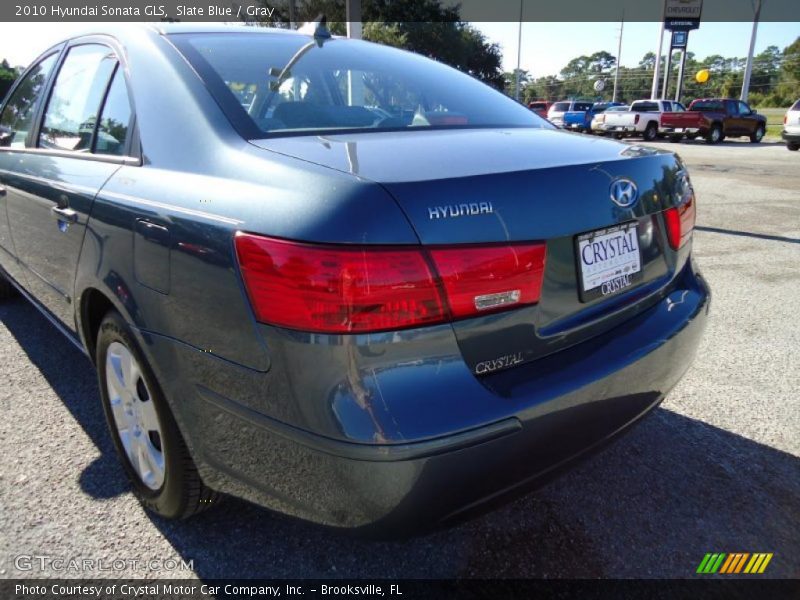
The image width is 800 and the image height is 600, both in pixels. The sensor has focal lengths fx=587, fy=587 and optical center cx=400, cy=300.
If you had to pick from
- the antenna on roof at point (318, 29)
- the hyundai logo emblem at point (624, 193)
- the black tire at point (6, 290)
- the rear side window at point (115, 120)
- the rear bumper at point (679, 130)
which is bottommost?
the black tire at point (6, 290)

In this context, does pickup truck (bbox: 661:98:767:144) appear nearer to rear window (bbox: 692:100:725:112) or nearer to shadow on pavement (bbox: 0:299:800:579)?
rear window (bbox: 692:100:725:112)

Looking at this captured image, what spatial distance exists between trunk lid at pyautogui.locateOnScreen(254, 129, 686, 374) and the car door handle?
101cm

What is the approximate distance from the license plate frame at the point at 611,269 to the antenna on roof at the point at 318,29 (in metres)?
1.66

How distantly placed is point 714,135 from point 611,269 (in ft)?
92.3

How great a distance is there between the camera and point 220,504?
2275 millimetres

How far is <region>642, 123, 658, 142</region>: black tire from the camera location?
26609 mm

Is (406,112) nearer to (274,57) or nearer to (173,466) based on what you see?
(274,57)

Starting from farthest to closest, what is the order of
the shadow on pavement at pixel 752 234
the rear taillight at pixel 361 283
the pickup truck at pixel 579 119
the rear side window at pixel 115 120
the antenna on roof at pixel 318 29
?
the pickup truck at pixel 579 119, the shadow on pavement at pixel 752 234, the antenna on roof at pixel 318 29, the rear side window at pixel 115 120, the rear taillight at pixel 361 283

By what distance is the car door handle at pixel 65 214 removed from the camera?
2221 mm

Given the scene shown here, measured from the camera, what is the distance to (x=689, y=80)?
76.8 meters

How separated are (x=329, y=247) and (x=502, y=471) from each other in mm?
717

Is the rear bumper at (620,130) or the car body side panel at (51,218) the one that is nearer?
the car body side panel at (51,218)

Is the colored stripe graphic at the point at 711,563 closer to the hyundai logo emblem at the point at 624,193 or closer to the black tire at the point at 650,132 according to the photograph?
the hyundai logo emblem at the point at 624,193

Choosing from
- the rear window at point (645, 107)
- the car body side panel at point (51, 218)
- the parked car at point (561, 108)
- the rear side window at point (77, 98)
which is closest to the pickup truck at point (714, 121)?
the rear window at point (645, 107)
